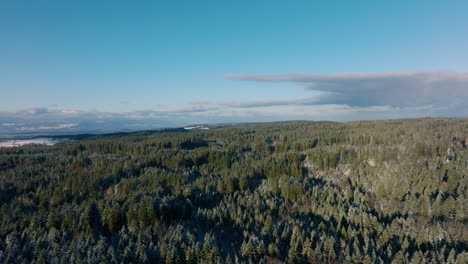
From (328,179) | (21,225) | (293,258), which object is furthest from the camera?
(328,179)

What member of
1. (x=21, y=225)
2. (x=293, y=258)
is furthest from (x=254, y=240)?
(x=21, y=225)

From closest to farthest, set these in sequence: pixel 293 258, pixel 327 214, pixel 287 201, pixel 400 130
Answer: pixel 293 258 → pixel 327 214 → pixel 287 201 → pixel 400 130

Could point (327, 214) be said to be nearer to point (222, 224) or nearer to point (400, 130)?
point (222, 224)

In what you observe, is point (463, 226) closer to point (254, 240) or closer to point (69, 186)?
point (254, 240)

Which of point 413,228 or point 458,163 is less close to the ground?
point 458,163

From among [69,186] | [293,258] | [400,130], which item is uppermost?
[400,130]

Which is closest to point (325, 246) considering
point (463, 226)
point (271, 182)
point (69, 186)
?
point (463, 226)

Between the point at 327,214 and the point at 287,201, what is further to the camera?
the point at 287,201
